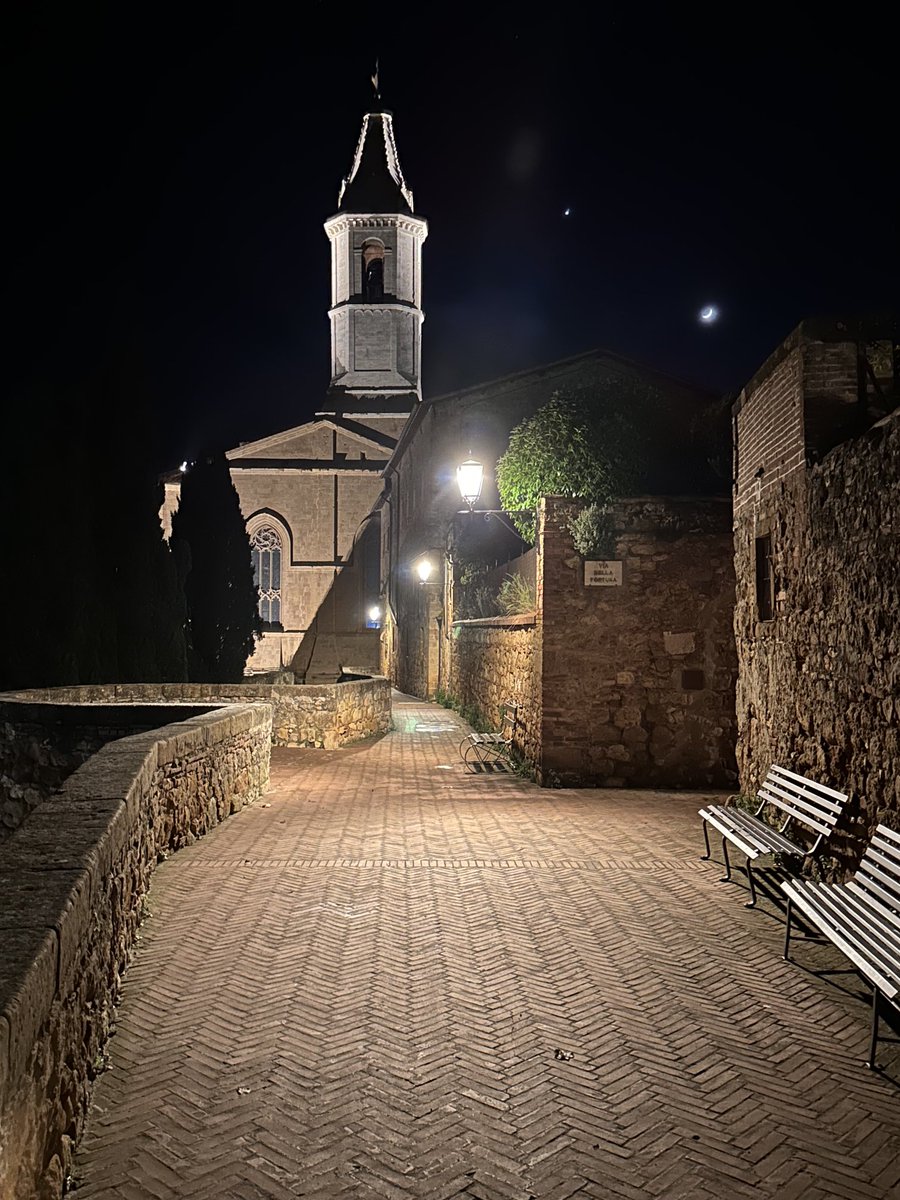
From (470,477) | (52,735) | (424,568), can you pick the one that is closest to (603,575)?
(470,477)


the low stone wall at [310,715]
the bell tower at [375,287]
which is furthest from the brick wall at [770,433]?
the bell tower at [375,287]

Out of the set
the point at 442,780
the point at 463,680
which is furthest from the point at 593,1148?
the point at 463,680

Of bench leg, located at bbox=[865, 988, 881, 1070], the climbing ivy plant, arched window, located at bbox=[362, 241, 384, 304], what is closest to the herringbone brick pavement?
bench leg, located at bbox=[865, 988, 881, 1070]

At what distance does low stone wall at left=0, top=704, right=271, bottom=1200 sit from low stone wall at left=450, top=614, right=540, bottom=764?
601cm

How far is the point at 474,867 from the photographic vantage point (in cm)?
723

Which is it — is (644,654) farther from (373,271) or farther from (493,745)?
(373,271)

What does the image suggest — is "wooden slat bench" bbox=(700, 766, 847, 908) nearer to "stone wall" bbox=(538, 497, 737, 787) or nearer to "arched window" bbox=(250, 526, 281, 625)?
"stone wall" bbox=(538, 497, 737, 787)

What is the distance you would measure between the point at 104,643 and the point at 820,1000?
65.4 ft

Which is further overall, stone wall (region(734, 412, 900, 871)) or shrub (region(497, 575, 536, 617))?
shrub (region(497, 575, 536, 617))

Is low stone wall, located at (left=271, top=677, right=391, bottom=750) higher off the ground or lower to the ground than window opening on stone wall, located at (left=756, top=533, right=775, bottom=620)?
lower

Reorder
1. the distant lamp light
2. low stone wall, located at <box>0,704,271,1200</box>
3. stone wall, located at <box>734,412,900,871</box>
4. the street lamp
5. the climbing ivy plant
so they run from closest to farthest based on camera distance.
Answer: low stone wall, located at <box>0,704,271,1200</box> → stone wall, located at <box>734,412,900,871</box> → the distant lamp light → the climbing ivy plant → the street lamp

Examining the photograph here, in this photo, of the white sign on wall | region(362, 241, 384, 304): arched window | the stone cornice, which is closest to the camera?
the white sign on wall

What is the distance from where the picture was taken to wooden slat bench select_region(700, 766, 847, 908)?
5.95m

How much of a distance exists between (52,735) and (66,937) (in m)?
7.46
